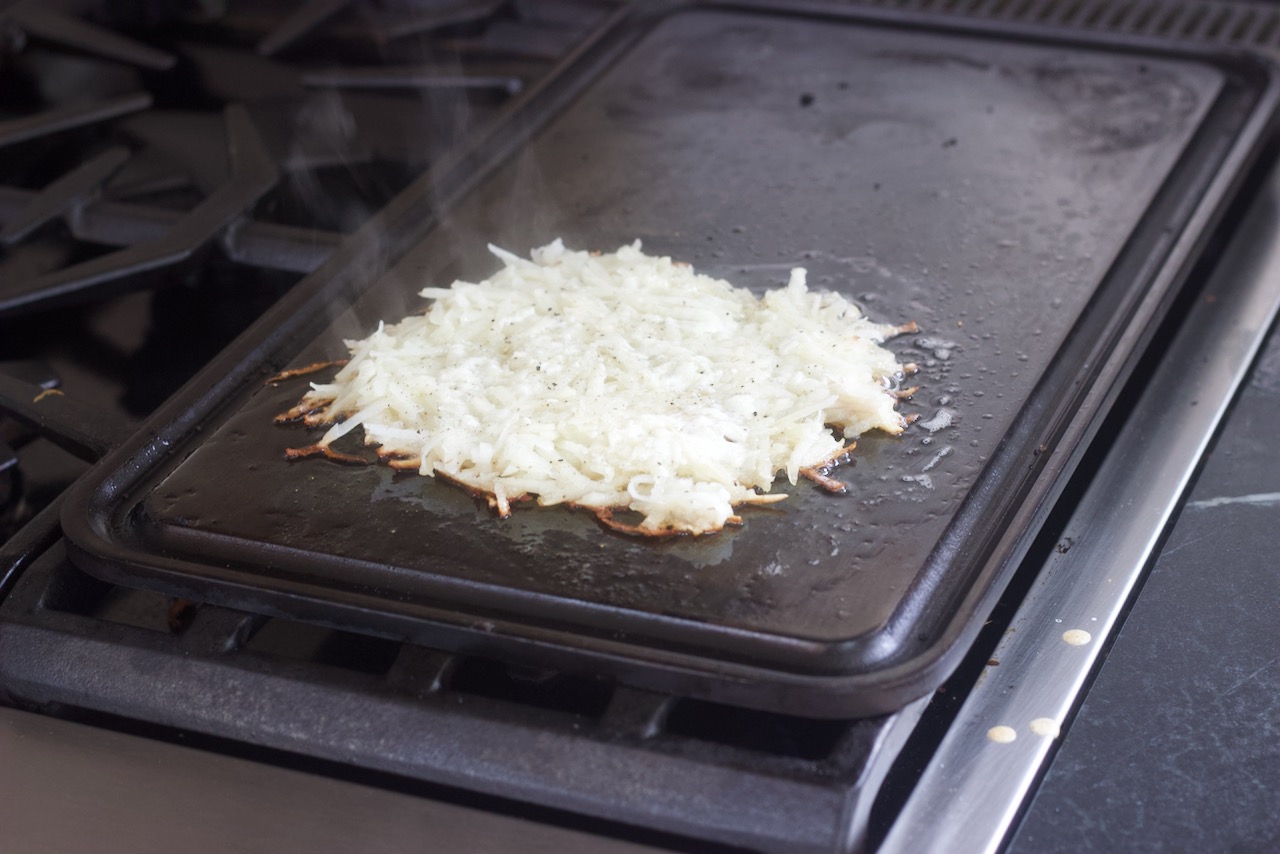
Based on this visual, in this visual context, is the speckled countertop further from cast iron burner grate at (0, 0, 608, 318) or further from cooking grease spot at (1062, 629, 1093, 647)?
cast iron burner grate at (0, 0, 608, 318)

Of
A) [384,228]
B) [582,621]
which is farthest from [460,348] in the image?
[582,621]

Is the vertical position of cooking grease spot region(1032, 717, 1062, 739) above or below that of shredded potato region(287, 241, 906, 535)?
below

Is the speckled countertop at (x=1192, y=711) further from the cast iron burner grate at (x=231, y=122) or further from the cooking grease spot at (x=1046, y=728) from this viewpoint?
the cast iron burner grate at (x=231, y=122)

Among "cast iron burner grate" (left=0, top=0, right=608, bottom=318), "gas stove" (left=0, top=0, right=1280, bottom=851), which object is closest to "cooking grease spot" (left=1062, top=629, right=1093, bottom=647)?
"gas stove" (left=0, top=0, right=1280, bottom=851)

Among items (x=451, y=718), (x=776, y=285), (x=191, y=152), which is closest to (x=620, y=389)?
(x=776, y=285)

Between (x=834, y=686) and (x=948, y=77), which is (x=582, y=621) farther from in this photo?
(x=948, y=77)

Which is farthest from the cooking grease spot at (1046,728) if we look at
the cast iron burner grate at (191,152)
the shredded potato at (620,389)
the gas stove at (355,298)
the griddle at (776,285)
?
the cast iron burner grate at (191,152)
